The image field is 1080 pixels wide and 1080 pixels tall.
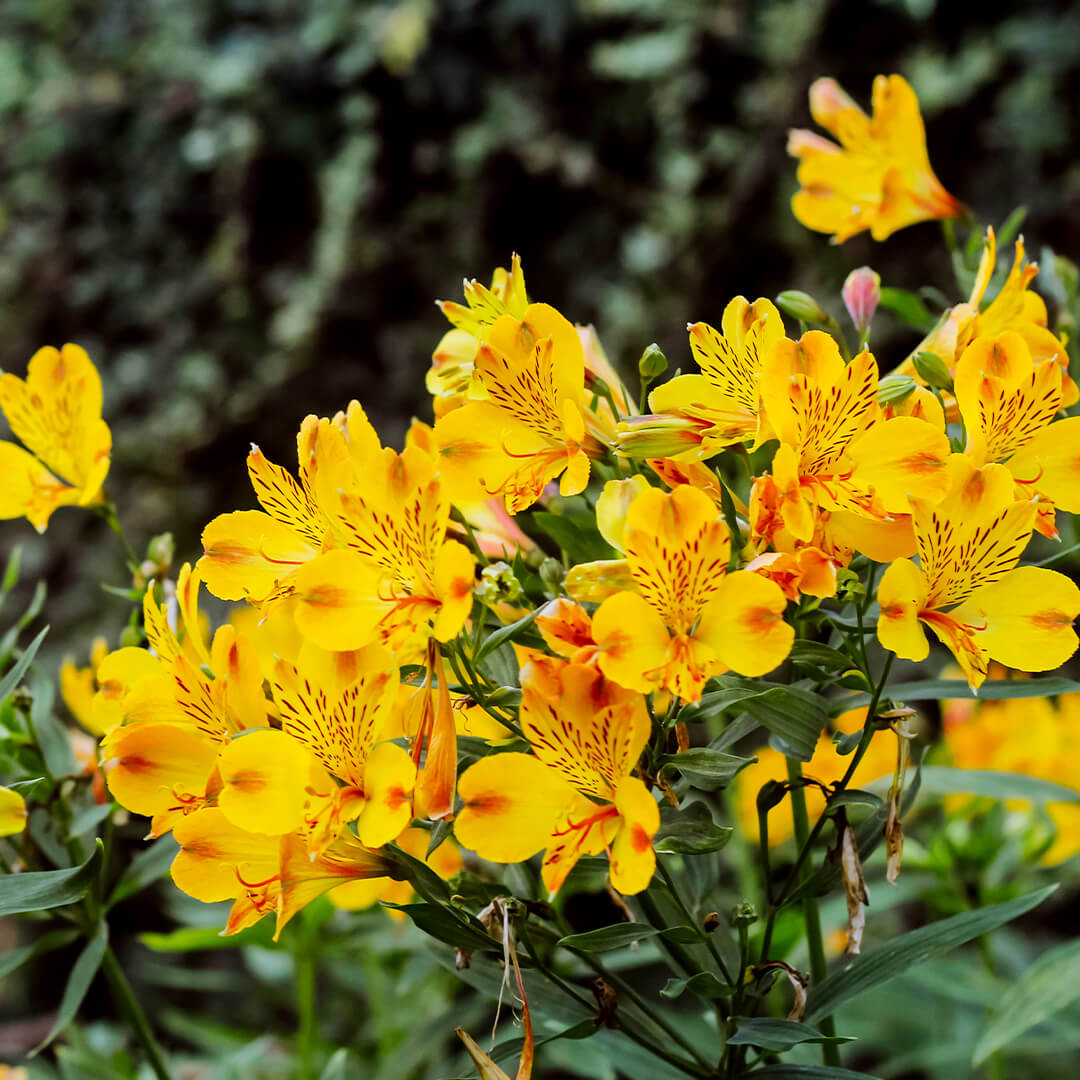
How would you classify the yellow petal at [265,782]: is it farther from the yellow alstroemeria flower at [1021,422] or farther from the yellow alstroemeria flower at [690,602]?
the yellow alstroemeria flower at [1021,422]

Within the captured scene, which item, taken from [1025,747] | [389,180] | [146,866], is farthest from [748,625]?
[389,180]

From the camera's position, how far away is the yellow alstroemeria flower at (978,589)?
403 millimetres

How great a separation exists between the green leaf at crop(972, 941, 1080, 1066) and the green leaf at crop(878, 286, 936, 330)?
45cm

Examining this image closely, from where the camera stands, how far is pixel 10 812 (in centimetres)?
47

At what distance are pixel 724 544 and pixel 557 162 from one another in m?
1.35

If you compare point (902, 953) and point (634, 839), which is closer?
point (634, 839)

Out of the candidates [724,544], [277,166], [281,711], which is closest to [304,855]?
[281,711]

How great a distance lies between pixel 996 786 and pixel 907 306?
0.35 meters

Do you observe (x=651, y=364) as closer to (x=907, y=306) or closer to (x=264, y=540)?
(x=264, y=540)

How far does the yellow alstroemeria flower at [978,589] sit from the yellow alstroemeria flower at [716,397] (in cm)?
A: 8

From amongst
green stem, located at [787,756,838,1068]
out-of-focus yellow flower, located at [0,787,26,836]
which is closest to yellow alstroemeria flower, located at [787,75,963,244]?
green stem, located at [787,756,838,1068]

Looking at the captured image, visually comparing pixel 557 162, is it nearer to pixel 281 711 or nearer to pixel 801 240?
pixel 801 240

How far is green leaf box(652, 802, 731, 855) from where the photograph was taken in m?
0.40

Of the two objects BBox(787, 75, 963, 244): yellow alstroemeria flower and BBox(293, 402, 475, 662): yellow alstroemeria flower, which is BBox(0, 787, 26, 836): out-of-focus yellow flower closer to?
BBox(293, 402, 475, 662): yellow alstroemeria flower
